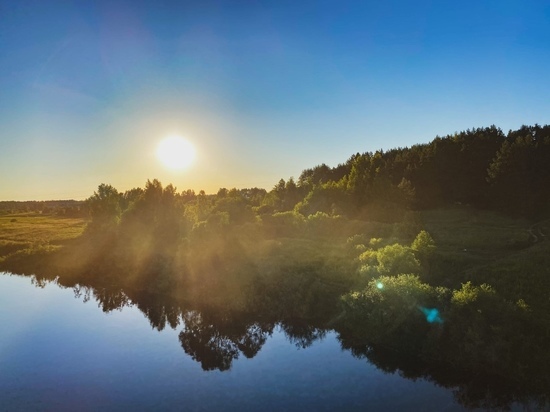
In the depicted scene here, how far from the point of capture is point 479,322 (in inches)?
1049

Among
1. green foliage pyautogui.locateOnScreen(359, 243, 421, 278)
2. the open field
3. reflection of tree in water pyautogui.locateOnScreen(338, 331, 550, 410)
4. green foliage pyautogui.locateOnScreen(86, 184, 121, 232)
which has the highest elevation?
green foliage pyautogui.locateOnScreen(86, 184, 121, 232)

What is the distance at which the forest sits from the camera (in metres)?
26.8

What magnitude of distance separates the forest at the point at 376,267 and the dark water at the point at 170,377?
1660 millimetres

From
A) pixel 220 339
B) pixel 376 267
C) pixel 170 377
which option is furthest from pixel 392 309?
pixel 170 377

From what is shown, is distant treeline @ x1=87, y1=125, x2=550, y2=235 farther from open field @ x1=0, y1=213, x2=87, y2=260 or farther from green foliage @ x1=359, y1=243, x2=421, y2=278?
green foliage @ x1=359, y1=243, x2=421, y2=278

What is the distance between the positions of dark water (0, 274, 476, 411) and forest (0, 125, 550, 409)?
5.45ft

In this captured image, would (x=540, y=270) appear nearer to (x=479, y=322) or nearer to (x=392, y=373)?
(x=479, y=322)

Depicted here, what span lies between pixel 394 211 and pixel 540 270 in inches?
1696

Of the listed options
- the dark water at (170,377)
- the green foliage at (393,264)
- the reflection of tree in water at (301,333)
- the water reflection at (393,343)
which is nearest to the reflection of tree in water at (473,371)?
the water reflection at (393,343)

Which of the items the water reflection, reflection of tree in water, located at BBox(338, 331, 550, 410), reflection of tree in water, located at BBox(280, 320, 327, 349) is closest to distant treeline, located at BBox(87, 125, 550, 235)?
the water reflection

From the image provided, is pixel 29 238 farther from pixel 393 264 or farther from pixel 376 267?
pixel 393 264

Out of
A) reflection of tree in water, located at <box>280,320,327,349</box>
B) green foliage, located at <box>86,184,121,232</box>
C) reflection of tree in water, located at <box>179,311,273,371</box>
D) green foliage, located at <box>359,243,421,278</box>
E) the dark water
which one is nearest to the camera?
the dark water

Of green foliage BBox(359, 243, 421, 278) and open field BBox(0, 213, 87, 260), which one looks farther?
open field BBox(0, 213, 87, 260)

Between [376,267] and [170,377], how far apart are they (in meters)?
22.1
